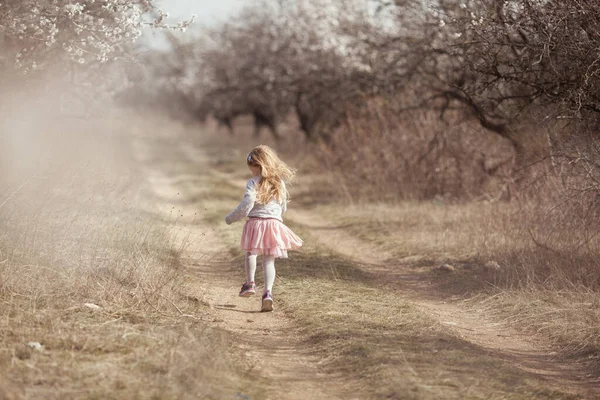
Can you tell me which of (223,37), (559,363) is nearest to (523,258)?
(559,363)

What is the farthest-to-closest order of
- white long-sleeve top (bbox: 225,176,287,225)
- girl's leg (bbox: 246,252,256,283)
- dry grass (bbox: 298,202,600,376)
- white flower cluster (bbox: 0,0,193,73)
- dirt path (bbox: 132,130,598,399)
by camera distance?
1. white flower cluster (bbox: 0,0,193,73)
2. girl's leg (bbox: 246,252,256,283)
3. white long-sleeve top (bbox: 225,176,287,225)
4. dry grass (bbox: 298,202,600,376)
5. dirt path (bbox: 132,130,598,399)

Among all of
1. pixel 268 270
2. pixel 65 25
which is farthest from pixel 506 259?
pixel 65 25

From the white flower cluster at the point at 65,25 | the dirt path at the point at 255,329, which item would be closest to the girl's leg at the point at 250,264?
the dirt path at the point at 255,329

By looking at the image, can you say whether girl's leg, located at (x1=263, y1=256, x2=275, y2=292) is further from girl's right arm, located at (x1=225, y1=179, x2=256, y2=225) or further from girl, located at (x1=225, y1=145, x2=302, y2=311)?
girl's right arm, located at (x1=225, y1=179, x2=256, y2=225)

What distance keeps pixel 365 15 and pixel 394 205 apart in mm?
7596

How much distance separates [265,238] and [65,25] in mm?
5022

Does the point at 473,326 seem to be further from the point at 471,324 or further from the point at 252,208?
the point at 252,208

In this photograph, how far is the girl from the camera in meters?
8.52

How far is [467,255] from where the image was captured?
1187cm

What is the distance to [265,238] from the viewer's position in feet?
28.1

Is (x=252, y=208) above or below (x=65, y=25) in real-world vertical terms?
below

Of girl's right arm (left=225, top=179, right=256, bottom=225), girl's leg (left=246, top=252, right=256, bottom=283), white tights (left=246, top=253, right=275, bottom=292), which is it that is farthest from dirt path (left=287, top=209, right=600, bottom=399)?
girl's right arm (left=225, top=179, right=256, bottom=225)

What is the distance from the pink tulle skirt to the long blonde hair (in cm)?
22

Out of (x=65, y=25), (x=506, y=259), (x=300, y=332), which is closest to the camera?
(x=300, y=332)
